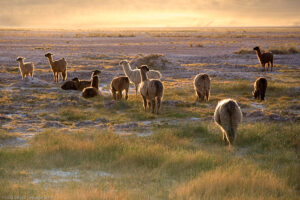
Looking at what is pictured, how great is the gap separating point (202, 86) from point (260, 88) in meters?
2.62

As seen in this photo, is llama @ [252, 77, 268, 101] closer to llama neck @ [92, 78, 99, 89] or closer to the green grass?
the green grass

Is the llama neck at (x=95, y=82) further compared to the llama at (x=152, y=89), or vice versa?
the llama neck at (x=95, y=82)

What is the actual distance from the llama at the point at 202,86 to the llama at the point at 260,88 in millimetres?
2197

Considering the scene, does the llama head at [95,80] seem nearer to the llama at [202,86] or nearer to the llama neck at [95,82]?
the llama neck at [95,82]

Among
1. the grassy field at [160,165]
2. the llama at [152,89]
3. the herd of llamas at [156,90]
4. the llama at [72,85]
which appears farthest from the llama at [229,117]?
the llama at [72,85]

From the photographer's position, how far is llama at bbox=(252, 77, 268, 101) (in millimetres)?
15711

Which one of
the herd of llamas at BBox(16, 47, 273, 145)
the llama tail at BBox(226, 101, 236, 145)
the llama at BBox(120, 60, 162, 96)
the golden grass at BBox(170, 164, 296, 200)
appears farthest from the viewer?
the llama at BBox(120, 60, 162, 96)

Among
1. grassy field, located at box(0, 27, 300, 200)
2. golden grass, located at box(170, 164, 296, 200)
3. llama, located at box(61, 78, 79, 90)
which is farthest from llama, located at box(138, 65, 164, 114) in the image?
llama, located at box(61, 78, 79, 90)

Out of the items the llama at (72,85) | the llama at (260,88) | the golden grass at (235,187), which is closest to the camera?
the golden grass at (235,187)

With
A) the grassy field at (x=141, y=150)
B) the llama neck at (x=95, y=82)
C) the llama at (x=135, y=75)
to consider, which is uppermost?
the llama at (x=135, y=75)

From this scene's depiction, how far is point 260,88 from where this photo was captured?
16.0 meters

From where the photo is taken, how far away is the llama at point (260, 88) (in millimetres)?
15711

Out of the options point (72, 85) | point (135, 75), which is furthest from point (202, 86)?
point (72, 85)

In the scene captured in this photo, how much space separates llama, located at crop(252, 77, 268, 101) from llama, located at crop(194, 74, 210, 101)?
2197 mm
